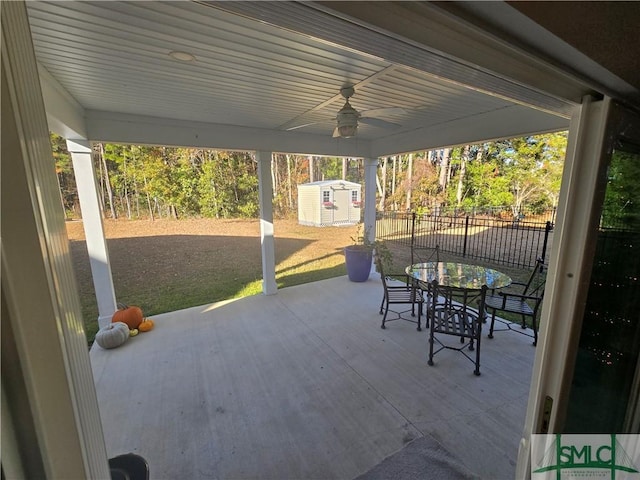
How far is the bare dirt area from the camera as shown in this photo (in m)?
5.33

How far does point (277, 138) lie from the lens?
181 inches

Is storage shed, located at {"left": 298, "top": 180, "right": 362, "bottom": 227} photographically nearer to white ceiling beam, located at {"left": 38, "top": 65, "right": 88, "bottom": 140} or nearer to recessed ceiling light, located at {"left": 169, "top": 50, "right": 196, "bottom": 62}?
white ceiling beam, located at {"left": 38, "top": 65, "right": 88, "bottom": 140}

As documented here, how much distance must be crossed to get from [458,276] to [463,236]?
7612mm

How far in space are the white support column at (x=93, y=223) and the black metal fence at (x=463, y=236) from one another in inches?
262

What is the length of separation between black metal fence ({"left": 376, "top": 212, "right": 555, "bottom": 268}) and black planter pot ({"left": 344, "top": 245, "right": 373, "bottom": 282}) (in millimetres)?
2816

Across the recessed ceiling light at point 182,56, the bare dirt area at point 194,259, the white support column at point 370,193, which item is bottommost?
the bare dirt area at point 194,259

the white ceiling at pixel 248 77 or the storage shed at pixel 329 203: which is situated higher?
the white ceiling at pixel 248 77

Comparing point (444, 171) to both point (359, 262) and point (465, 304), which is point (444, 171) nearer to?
point (359, 262)

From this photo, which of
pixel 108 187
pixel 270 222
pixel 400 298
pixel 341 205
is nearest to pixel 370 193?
pixel 270 222

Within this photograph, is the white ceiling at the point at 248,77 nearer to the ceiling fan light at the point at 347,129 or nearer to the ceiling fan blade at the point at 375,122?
the ceiling fan blade at the point at 375,122

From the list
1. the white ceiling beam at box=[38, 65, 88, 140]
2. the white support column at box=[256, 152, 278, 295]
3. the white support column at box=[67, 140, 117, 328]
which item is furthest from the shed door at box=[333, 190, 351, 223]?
the white ceiling beam at box=[38, 65, 88, 140]

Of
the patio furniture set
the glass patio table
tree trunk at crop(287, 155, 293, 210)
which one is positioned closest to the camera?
the patio furniture set

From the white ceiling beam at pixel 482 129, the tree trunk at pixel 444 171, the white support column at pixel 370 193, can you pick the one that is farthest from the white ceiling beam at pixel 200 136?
the tree trunk at pixel 444 171

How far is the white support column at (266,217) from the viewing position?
4574mm
